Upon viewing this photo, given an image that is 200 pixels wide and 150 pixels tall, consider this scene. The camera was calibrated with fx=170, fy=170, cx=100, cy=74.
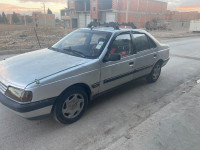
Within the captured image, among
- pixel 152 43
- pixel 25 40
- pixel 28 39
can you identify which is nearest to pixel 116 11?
pixel 28 39

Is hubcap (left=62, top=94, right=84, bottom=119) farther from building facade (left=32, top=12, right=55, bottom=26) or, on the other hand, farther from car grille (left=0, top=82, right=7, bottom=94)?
building facade (left=32, top=12, right=55, bottom=26)

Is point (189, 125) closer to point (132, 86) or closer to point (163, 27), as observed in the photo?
point (132, 86)

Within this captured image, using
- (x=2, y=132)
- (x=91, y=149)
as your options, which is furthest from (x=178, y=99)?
(x=2, y=132)

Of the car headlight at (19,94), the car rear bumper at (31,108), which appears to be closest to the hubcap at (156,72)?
the car rear bumper at (31,108)

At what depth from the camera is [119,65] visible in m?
3.67

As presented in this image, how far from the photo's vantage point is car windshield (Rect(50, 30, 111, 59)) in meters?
3.43

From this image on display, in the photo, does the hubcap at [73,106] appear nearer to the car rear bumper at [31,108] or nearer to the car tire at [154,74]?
the car rear bumper at [31,108]

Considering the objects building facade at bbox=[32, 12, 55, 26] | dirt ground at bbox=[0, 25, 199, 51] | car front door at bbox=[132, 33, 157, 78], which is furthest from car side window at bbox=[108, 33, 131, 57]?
building facade at bbox=[32, 12, 55, 26]

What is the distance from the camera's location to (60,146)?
2555mm

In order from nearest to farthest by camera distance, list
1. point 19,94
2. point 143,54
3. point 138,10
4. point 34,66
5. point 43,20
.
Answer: point 19,94 < point 34,66 < point 143,54 < point 138,10 < point 43,20

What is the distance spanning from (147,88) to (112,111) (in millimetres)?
1740

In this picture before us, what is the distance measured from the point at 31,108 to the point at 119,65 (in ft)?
6.49

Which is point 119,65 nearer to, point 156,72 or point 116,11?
point 156,72

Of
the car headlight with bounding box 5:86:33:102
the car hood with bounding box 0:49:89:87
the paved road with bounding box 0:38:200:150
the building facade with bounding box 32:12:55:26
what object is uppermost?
the building facade with bounding box 32:12:55:26
